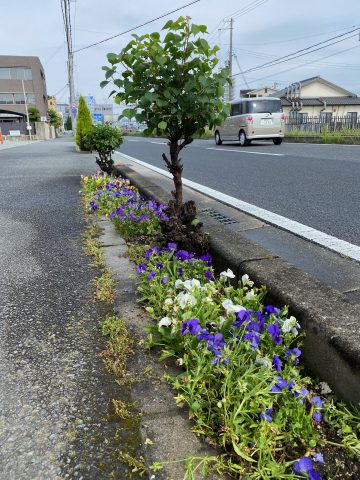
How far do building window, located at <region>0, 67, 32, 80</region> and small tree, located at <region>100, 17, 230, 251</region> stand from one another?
83.1 metres

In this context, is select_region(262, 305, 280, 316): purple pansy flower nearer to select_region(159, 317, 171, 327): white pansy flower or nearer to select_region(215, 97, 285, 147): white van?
select_region(159, 317, 171, 327): white pansy flower

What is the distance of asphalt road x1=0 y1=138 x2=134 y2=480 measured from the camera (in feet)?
4.16

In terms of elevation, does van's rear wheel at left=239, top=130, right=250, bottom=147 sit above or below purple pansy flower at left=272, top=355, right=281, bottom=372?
above

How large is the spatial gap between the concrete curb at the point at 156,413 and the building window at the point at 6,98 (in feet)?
271

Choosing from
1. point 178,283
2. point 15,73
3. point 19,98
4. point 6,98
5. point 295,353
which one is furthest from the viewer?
point 19,98

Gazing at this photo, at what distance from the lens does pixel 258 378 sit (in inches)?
55.5

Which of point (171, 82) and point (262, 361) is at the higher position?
point (171, 82)

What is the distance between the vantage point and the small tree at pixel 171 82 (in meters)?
2.49

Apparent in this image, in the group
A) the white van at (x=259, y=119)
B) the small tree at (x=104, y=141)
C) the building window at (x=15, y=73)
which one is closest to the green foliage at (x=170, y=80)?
the small tree at (x=104, y=141)

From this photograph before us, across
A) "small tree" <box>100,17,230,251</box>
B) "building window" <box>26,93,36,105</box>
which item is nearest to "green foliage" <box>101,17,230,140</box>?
"small tree" <box>100,17,230,251</box>

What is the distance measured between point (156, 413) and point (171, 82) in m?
2.04

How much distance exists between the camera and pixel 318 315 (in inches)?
58.9

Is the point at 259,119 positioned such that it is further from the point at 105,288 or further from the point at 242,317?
the point at 242,317

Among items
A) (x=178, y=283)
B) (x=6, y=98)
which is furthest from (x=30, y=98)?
(x=178, y=283)
